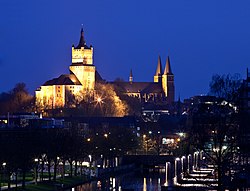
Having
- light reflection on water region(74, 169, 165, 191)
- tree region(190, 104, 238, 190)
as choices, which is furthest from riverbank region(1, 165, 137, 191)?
tree region(190, 104, 238, 190)

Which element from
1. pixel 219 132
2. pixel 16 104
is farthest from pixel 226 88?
Result: pixel 16 104

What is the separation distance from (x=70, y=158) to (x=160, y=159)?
1954cm

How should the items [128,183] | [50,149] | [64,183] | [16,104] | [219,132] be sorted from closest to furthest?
[219,132] → [64,183] → [50,149] → [128,183] → [16,104]

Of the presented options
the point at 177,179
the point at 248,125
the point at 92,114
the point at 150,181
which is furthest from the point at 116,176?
the point at 92,114

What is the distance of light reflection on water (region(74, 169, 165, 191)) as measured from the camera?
72625 millimetres

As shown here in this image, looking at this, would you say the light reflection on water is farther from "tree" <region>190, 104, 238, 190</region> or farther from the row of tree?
"tree" <region>190, 104, 238, 190</region>

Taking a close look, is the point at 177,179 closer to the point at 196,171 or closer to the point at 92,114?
the point at 196,171

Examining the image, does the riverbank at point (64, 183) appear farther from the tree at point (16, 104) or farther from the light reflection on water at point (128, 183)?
the tree at point (16, 104)

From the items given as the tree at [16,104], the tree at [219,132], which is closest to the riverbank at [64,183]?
the tree at [219,132]

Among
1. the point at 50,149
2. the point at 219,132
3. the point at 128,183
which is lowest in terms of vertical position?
the point at 128,183

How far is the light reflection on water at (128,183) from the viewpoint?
72.6 meters

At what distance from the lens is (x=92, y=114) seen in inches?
7357

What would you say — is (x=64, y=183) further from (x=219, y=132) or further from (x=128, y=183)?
(x=219, y=132)

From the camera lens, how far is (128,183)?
7938 cm
